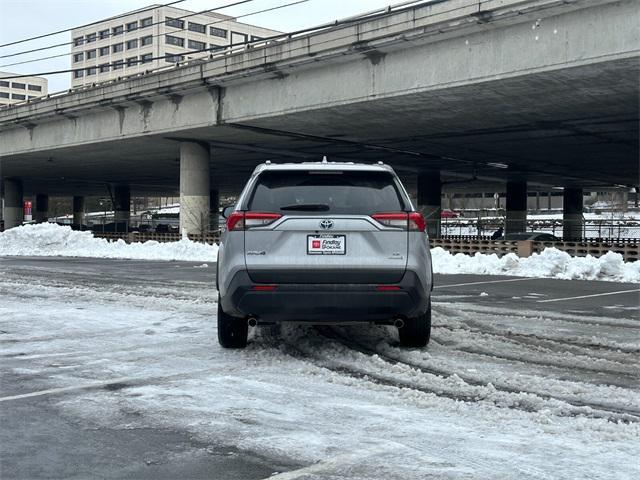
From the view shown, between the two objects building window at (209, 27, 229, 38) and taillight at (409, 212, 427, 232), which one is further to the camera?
building window at (209, 27, 229, 38)

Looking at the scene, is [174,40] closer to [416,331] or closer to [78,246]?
[78,246]

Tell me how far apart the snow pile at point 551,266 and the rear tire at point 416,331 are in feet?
36.1

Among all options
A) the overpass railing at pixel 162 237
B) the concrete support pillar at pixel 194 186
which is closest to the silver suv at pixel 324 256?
the overpass railing at pixel 162 237

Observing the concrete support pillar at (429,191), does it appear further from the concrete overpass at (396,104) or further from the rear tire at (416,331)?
the rear tire at (416,331)

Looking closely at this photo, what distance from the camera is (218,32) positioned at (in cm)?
12662

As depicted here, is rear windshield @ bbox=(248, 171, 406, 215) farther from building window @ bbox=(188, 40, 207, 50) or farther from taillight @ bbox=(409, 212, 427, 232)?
building window @ bbox=(188, 40, 207, 50)

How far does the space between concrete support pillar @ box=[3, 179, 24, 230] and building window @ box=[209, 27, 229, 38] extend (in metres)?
77.5

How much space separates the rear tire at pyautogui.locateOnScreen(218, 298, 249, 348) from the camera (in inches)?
272

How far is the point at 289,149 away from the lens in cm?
3334

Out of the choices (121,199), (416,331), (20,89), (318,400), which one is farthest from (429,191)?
(20,89)

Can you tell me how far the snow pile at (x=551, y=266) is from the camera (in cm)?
1677

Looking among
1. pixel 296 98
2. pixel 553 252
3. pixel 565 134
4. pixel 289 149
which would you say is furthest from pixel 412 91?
pixel 289 149

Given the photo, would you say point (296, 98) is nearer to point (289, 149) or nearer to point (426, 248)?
point (289, 149)

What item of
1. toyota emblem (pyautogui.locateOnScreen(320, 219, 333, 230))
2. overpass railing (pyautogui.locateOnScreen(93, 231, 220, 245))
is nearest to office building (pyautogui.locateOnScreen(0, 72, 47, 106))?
overpass railing (pyautogui.locateOnScreen(93, 231, 220, 245))
